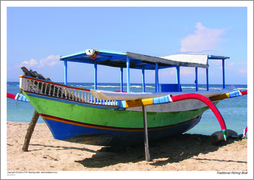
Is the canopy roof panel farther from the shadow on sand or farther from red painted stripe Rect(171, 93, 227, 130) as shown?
the shadow on sand

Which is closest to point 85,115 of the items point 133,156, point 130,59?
point 133,156

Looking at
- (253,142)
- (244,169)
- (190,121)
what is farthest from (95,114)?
(190,121)

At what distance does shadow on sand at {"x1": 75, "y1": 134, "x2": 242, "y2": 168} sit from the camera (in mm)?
7016

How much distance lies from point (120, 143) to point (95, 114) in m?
1.69

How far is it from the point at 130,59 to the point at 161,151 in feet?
12.1

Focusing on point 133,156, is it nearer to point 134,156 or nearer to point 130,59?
point 134,156

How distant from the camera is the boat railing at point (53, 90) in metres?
5.77

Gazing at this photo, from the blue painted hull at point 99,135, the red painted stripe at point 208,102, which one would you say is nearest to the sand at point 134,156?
the blue painted hull at point 99,135

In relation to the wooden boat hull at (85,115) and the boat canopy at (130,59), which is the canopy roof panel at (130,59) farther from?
the wooden boat hull at (85,115)

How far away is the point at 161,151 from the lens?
26.8ft

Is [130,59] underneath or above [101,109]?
above

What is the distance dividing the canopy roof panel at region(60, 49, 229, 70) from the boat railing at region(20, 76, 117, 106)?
4.20ft

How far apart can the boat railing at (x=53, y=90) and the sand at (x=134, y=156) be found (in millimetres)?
2002

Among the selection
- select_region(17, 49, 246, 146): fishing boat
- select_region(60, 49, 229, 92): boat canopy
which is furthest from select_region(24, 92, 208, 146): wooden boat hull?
select_region(60, 49, 229, 92): boat canopy
